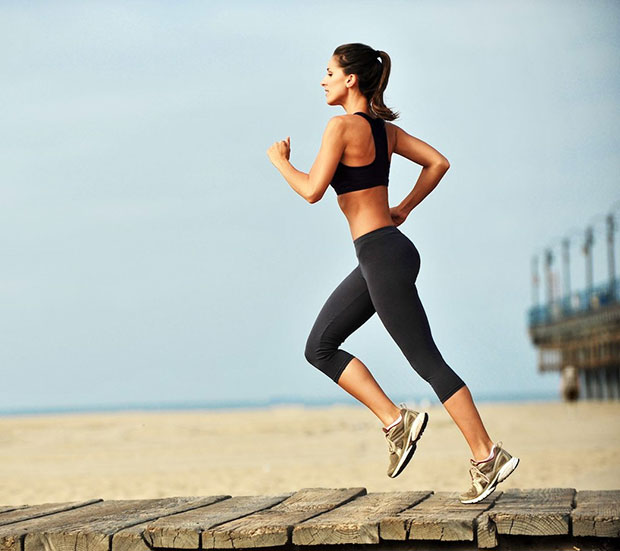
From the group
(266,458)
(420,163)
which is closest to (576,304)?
(266,458)

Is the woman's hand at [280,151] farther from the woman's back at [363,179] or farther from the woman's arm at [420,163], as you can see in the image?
the woman's arm at [420,163]

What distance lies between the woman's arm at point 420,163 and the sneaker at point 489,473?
55.7 inches

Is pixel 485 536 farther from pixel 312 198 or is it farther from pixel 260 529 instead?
pixel 312 198

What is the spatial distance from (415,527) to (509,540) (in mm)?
467

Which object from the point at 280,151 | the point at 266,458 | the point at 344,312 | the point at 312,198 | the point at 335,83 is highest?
the point at 335,83

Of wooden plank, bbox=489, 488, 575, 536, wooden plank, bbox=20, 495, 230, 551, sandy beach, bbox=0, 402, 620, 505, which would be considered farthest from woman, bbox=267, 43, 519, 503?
sandy beach, bbox=0, 402, 620, 505

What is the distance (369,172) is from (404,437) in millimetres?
1393

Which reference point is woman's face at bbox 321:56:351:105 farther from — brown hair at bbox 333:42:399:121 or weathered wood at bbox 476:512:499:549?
weathered wood at bbox 476:512:499:549

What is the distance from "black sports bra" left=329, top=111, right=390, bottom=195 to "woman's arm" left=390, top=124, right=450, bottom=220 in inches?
9.0

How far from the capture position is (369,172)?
5.19m

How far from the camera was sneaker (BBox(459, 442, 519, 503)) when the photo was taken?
4996 mm

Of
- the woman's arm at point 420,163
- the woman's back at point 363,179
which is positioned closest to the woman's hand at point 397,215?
the woman's arm at point 420,163

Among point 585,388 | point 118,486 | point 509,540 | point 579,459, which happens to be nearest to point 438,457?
point 579,459

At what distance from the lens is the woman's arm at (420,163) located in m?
5.47
